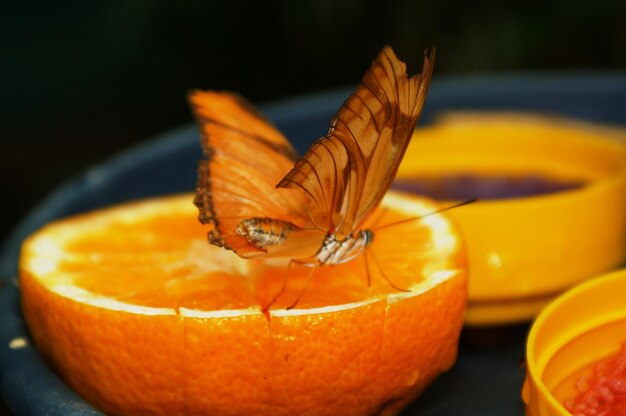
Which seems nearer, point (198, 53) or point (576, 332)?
point (576, 332)

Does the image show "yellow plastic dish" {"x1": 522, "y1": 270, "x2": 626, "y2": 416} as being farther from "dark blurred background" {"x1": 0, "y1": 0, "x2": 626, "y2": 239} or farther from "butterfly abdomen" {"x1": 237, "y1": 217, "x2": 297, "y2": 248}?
Answer: "dark blurred background" {"x1": 0, "y1": 0, "x2": 626, "y2": 239}

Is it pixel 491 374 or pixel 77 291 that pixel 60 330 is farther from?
pixel 491 374

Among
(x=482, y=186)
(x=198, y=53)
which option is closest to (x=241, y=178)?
(x=482, y=186)

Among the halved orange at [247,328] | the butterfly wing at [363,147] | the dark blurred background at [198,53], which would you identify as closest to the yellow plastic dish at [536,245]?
the halved orange at [247,328]

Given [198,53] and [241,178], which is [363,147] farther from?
[198,53]

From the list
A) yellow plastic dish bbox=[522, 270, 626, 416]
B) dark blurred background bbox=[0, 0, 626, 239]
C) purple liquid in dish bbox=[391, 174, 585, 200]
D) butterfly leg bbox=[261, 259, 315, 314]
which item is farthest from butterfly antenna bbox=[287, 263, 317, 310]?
dark blurred background bbox=[0, 0, 626, 239]

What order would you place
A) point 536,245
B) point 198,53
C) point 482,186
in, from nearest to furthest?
point 536,245, point 482,186, point 198,53
